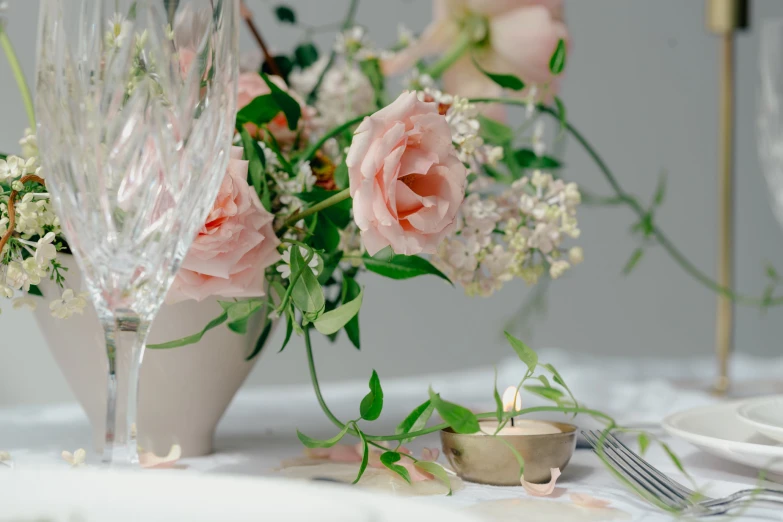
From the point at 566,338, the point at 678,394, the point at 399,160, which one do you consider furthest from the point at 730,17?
the point at 566,338

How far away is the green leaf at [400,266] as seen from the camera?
0.40 m

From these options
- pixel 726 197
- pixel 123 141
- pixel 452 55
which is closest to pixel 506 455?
pixel 123 141

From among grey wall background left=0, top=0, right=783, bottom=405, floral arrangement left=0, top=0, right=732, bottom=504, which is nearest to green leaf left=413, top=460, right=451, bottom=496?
floral arrangement left=0, top=0, right=732, bottom=504

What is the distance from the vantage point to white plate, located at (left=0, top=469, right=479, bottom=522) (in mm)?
193

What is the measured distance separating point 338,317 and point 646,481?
0.45 feet

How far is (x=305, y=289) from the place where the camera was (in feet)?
1.24

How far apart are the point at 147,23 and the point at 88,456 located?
262mm

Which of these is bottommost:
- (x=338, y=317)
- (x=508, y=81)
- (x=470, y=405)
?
(x=470, y=405)

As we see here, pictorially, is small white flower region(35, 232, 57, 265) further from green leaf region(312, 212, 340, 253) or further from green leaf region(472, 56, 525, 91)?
green leaf region(472, 56, 525, 91)

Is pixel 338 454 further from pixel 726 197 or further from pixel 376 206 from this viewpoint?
pixel 726 197

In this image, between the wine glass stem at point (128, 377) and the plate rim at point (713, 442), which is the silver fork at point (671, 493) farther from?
the wine glass stem at point (128, 377)

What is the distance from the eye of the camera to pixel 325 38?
1508mm

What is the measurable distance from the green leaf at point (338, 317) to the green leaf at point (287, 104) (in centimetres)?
13

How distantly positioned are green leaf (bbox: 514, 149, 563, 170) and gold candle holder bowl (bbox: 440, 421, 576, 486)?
0.65ft
